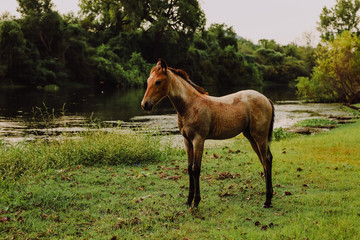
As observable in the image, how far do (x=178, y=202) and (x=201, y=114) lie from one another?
1.85 m

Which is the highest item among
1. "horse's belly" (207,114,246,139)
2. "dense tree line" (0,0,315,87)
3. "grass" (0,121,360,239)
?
"dense tree line" (0,0,315,87)

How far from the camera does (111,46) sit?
63.8 m

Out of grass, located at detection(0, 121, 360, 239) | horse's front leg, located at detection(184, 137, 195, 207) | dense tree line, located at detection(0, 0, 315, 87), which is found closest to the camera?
grass, located at detection(0, 121, 360, 239)

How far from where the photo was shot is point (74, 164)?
30.9ft

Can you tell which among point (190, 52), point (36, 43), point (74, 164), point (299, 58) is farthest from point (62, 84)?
point (299, 58)

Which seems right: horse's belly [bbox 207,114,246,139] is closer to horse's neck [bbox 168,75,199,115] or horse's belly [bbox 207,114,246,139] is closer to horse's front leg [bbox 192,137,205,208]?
horse's front leg [bbox 192,137,205,208]

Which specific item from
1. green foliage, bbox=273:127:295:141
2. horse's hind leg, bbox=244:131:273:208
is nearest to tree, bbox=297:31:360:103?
green foliage, bbox=273:127:295:141

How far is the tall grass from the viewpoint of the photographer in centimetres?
887

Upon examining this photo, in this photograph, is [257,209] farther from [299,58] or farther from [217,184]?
[299,58]

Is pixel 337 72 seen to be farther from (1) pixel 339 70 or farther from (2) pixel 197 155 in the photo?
(2) pixel 197 155

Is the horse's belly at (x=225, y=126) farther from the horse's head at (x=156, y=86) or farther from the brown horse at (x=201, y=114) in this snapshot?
the horse's head at (x=156, y=86)

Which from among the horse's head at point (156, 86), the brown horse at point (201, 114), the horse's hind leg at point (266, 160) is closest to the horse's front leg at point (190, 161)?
the brown horse at point (201, 114)

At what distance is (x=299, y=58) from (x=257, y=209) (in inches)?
4159

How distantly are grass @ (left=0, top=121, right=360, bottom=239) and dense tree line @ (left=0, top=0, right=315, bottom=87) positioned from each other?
146 ft
